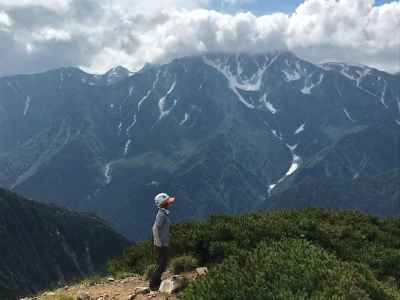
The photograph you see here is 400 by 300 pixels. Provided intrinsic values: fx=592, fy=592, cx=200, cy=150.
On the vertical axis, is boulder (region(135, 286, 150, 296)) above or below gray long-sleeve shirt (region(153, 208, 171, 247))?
below

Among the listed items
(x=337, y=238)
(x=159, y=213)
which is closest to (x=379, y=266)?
(x=337, y=238)

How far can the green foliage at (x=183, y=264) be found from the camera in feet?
78.5

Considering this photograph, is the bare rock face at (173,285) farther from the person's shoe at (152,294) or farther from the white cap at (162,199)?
the white cap at (162,199)

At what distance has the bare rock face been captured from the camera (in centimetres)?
2019

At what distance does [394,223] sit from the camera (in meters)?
36.1

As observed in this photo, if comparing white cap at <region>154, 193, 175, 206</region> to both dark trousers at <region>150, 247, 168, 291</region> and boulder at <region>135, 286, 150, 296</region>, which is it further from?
boulder at <region>135, 286, 150, 296</region>

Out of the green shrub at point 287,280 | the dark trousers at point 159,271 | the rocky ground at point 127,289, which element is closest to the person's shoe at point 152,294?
the rocky ground at point 127,289

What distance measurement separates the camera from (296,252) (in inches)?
728

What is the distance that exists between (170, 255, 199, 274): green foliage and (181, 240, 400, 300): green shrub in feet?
18.5

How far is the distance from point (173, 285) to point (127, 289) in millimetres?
2839

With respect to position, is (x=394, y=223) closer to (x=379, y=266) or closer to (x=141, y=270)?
(x=379, y=266)

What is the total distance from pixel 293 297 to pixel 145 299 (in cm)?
738

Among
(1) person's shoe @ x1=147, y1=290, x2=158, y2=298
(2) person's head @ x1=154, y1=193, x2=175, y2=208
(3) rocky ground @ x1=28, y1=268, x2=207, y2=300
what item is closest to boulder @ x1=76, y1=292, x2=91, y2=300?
(3) rocky ground @ x1=28, y1=268, x2=207, y2=300

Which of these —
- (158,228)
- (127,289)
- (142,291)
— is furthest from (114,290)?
(158,228)
